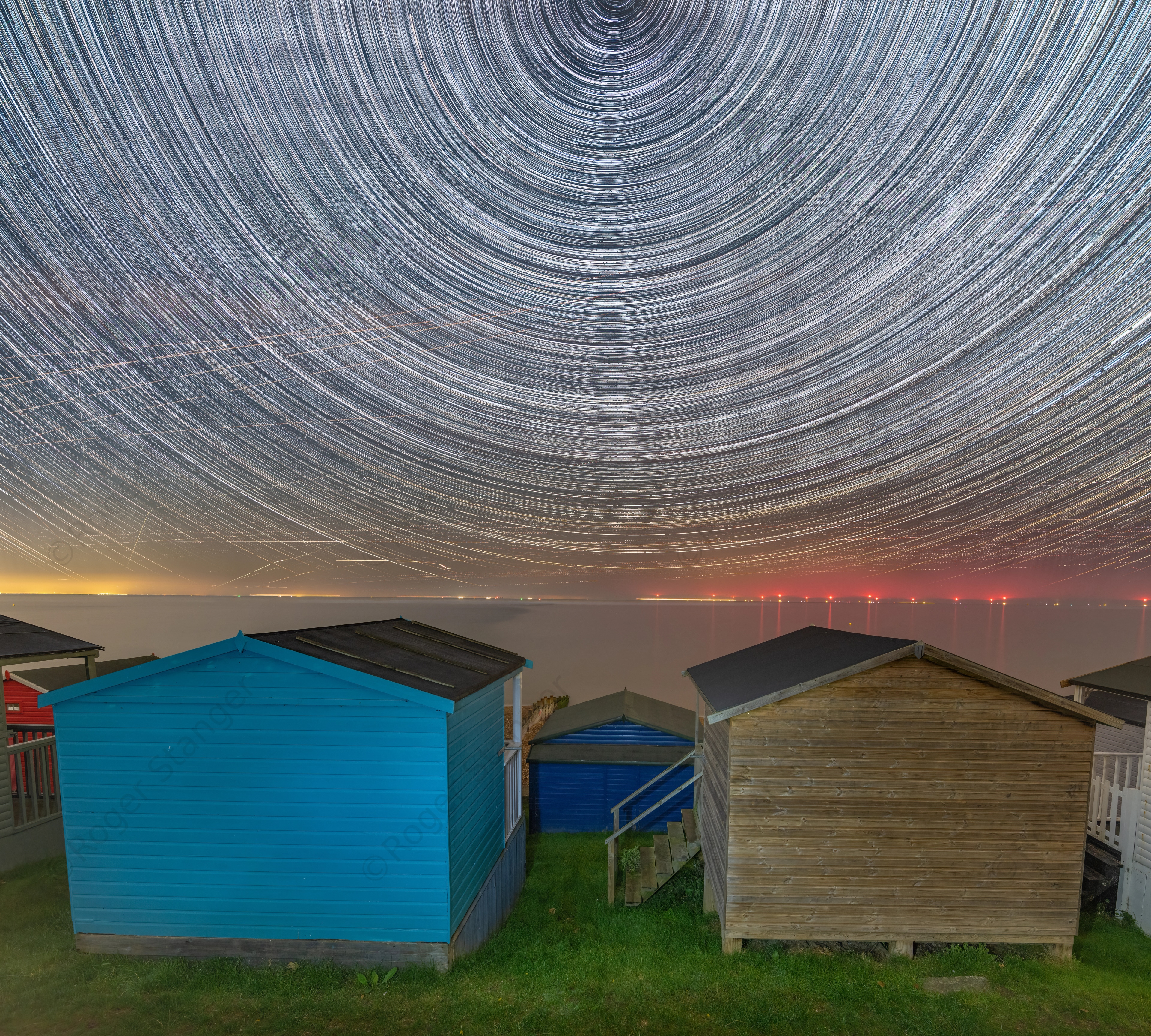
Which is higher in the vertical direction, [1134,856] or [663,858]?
[1134,856]

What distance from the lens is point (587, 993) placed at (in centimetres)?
731

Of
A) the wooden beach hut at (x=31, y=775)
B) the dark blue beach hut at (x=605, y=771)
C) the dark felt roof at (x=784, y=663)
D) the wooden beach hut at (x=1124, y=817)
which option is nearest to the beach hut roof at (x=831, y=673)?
the dark felt roof at (x=784, y=663)

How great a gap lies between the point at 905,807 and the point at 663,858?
15.6 feet

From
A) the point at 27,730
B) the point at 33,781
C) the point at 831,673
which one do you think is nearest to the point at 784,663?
the point at 831,673

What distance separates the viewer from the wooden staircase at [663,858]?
409 inches

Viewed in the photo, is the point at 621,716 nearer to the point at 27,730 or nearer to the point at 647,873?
the point at 647,873

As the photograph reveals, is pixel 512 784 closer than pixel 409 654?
No

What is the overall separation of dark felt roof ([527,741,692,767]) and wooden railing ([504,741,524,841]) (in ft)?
8.99

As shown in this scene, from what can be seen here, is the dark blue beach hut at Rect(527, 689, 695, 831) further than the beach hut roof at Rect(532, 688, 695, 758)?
No

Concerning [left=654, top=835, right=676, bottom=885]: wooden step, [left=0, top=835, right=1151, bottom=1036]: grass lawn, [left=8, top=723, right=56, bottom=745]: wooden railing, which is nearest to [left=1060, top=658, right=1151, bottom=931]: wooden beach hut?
[left=0, top=835, right=1151, bottom=1036]: grass lawn

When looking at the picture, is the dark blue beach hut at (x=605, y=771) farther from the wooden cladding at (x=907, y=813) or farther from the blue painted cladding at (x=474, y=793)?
the wooden cladding at (x=907, y=813)

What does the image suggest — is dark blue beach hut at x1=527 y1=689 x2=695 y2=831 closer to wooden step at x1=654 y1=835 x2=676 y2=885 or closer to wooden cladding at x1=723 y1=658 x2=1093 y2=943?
wooden step at x1=654 y1=835 x2=676 y2=885

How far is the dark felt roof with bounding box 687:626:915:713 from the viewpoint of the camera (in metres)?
7.94

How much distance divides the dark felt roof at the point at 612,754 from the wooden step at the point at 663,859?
1.68 m
